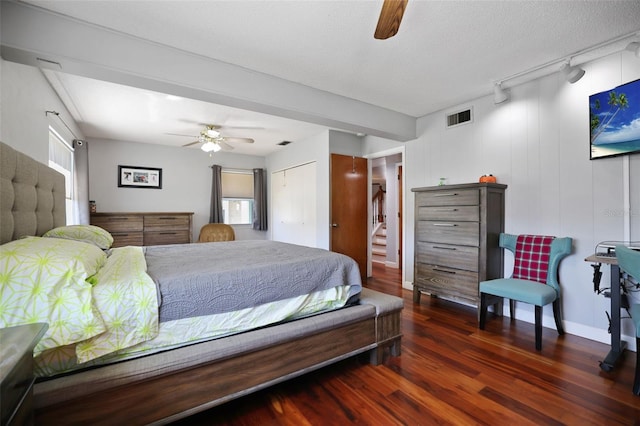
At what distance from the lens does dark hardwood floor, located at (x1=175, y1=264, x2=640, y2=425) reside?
1569 millimetres

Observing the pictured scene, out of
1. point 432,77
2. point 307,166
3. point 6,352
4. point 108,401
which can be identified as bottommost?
point 108,401

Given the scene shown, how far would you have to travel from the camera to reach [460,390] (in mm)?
1801

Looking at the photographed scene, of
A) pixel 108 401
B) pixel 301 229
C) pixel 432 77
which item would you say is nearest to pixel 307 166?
pixel 301 229

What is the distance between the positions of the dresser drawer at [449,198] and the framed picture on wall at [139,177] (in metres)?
4.58

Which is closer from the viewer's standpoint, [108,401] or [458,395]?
[108,401]

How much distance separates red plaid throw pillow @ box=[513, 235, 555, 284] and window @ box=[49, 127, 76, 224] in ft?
15.7

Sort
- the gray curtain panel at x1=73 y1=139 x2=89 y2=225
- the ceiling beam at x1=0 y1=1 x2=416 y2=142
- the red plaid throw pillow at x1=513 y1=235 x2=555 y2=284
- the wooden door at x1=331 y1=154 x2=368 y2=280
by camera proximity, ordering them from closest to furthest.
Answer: the ceiling beam at x1=0 y1=1 x2=416 y2=142, the red plaid throw pillow at x1=513 y1=235 x2=555 y2=284, the gray curtain panel at x1=73 y1=139 x2=89 y2=225, the wooden door at x1=331 y1=154 x2=368 y2=280

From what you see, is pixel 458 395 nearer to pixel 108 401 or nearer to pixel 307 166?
pixel 108 401

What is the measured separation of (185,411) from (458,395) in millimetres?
1574

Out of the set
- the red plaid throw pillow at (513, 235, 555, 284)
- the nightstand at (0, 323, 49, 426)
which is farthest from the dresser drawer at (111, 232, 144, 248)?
the red plaid throw pillow at (513, 235, 555, 284)

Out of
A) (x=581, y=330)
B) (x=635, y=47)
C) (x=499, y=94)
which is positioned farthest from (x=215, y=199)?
(x=635, y=47)

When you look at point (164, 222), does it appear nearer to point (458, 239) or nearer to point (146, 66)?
point (146, 66)

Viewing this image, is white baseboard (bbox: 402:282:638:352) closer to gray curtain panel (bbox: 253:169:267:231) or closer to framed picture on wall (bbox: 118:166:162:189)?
gray curtain panel (bbox: 253:169:267:231)

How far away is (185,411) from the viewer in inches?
55.4
